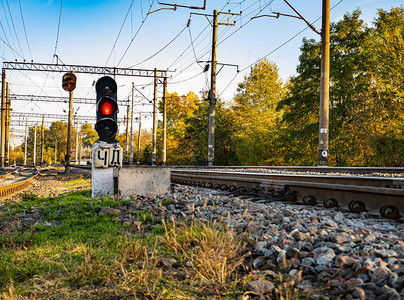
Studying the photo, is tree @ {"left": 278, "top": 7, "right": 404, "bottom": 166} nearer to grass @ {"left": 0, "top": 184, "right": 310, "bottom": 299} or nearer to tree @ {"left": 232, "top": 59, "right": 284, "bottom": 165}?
tree @ {"left": 232, "top": 59, "right": 284, "bottom": 165}

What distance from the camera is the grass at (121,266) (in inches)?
110

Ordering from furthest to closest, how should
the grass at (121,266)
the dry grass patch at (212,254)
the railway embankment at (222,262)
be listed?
the dry grass patch at (212,254) → the grass at (121,266) → the railway embankment at (222,262)

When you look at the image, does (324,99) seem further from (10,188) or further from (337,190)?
(10,188)

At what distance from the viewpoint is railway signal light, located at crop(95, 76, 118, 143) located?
27.2ft

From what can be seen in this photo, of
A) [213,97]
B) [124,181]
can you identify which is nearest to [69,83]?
[213,97]

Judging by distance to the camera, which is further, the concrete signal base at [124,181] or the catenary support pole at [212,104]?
the catenary support pole at [212,104]

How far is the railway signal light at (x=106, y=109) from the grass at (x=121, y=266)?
3.69 m

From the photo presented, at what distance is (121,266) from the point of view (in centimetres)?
302

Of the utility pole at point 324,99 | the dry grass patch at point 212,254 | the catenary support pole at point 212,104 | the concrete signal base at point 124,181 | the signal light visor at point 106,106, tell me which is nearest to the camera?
the dry grass patch at point 212,254

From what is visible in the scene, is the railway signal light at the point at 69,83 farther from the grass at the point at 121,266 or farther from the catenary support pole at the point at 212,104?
the grass at the point at 121,266

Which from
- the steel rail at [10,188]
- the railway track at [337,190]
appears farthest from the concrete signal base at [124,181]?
the steel rail at [10,188]

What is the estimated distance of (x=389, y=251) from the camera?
3006 millimetres

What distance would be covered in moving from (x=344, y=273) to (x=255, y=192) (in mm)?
6111

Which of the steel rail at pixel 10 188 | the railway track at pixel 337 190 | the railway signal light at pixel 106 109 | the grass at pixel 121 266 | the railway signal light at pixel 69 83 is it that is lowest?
the steel rail at pixel 10 188
